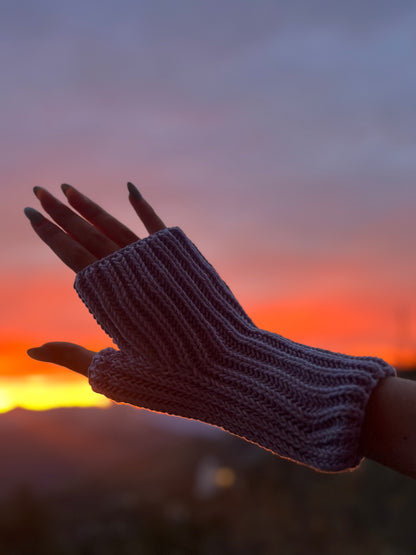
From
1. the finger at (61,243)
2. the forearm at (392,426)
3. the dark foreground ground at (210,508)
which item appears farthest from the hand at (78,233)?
the dark foreground ground at (210,508)

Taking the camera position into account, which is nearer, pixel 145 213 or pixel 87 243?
pixel 87 243

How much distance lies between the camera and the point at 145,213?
2.78m

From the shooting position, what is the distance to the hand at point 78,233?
244 centimetres

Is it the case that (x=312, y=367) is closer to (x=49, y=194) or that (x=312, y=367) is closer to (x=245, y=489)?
(x=49, y=194)

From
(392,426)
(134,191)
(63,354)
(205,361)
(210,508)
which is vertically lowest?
(210,508)

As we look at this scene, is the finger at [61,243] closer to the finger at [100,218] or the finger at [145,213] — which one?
the finger at [100,218]

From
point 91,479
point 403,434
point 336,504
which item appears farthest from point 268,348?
point 91,479

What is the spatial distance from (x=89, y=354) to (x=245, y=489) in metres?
16.1

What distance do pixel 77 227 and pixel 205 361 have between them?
94cm

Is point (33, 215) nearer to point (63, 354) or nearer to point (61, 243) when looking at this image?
point (61, 243)

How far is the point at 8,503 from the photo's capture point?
47.9 feet

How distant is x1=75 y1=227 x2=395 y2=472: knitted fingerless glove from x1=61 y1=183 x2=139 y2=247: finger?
0.86ft

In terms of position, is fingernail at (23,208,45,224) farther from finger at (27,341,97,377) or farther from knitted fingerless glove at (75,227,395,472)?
finger at (27,341,97,377)

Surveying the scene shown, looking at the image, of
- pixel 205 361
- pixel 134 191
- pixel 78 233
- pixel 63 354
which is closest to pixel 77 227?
pixel 78 233
